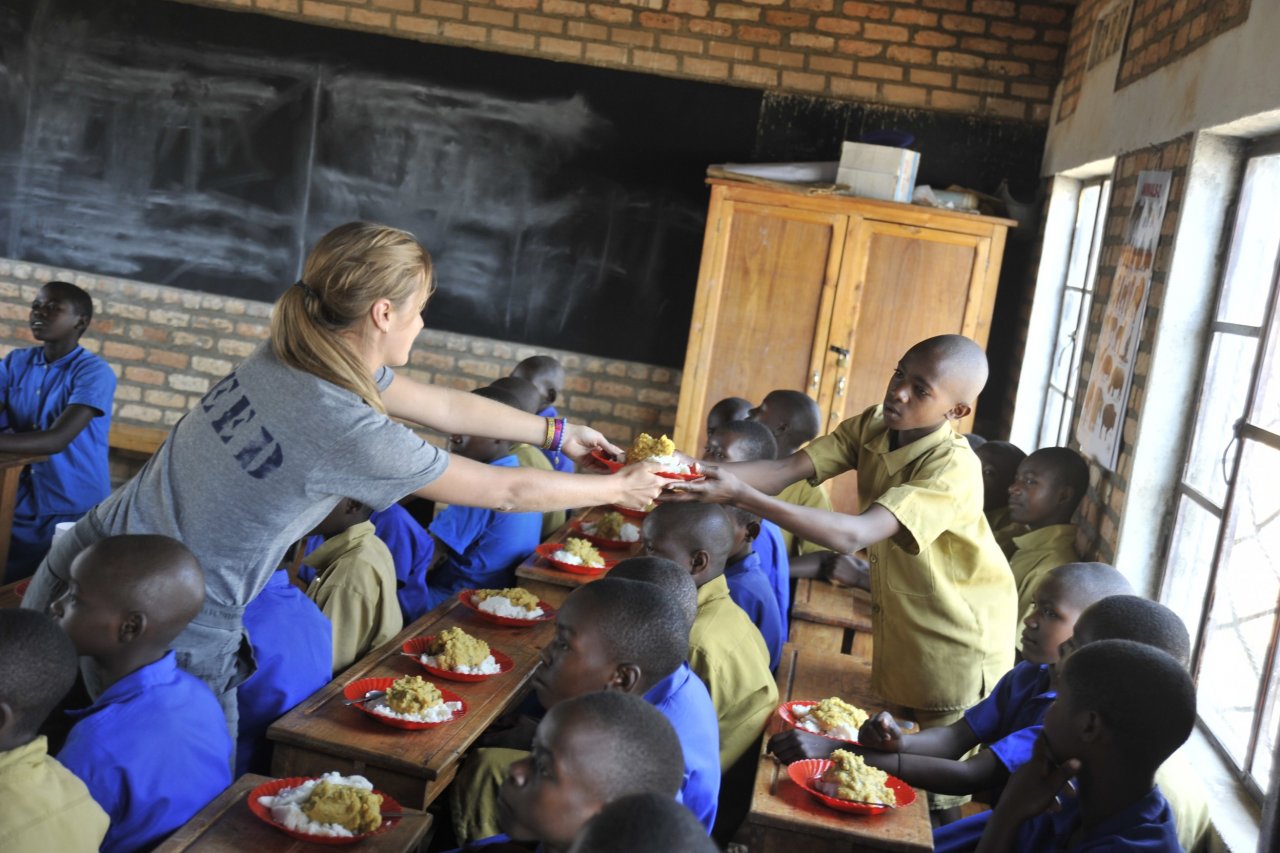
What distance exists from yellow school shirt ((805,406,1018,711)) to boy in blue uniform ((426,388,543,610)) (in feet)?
4.82

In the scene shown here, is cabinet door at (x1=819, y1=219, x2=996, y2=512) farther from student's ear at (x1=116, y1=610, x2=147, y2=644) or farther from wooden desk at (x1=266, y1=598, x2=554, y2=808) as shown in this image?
student's ear at (x1=116, y1=610, x2=147, y2=644)

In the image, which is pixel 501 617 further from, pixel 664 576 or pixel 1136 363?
pixel 1136 363

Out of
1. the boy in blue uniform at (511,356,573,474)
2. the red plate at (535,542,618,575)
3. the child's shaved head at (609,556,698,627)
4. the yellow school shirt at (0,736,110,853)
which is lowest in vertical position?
the red plate at (535,542,618,575)

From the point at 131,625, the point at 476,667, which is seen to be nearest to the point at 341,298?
the point at 131,625

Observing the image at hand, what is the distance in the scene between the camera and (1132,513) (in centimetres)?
407

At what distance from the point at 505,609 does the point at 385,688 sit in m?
0.72

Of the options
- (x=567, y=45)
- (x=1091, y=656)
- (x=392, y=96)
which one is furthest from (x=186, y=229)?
(x=1091, y=656)

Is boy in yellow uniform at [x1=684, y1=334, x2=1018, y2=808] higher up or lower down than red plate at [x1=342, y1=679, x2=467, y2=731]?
higher up

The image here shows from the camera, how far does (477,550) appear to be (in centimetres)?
459

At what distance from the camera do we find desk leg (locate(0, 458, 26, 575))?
5.00 meters

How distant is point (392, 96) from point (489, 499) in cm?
504

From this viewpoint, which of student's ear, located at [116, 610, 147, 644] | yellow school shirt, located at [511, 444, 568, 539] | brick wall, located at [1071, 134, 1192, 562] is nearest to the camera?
student's ear, located at [116, 610, 147, 644]

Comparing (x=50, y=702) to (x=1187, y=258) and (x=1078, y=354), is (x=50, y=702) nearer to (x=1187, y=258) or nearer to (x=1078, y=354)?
(x=1187, y=258)

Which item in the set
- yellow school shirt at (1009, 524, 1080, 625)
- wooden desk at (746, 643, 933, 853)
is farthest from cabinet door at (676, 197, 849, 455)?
wooden desk at (746, 643, 933, 853)
